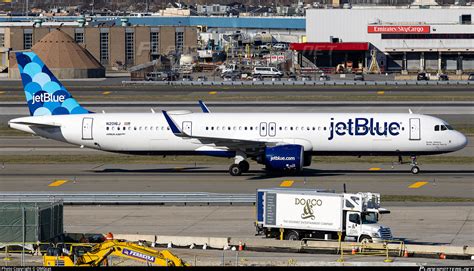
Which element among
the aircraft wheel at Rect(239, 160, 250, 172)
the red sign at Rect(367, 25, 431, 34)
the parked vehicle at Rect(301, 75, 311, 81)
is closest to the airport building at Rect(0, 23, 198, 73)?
the red sign at Rect(367, 25, 431, 34)

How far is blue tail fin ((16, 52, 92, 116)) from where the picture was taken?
72250 mm

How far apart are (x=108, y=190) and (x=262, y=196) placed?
17785 mm

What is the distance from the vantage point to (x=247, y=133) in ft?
228

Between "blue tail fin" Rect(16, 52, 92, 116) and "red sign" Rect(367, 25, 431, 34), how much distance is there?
105 metres

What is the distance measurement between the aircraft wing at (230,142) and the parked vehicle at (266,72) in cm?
8823

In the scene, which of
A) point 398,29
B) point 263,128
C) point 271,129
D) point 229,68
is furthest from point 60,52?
point 271,129

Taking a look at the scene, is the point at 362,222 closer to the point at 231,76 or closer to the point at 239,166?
the point at 239,166

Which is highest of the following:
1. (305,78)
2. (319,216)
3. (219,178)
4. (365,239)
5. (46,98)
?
(46,98)

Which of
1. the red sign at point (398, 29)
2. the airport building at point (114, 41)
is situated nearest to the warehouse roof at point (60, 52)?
the airport building at point (114, 41)

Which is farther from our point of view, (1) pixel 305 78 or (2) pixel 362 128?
(1) pixel 305 78

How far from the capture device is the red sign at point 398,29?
171m

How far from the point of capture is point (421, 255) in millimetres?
43094

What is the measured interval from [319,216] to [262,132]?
75.9 ft

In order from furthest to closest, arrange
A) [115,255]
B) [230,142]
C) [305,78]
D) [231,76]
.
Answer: [231,76], [305,78], [230,142], [115,255]
